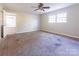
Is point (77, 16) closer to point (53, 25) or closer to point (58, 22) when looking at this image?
point (58, 22)

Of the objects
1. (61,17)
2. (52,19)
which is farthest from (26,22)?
(61,17)

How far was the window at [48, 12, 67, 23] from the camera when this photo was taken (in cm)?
686

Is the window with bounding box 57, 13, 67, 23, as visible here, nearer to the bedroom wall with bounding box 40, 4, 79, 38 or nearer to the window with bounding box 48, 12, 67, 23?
the window with bounding box 48, 12, 67, 23

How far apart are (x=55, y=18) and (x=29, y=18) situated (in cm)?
250

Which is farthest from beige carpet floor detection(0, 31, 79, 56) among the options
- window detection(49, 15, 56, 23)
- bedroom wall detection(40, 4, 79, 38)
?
window detection(49, 15, 56, 23)

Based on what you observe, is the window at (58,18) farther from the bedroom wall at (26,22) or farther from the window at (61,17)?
the bedroom wall at (26,22)

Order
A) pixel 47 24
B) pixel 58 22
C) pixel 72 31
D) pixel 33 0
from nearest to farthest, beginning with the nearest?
pixel 33 0 → pixel 72 31 → pixel 58 22 → pixel 47 24

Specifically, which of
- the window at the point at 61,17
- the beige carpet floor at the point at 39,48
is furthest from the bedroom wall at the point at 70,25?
the beige carpet floor at the point at 39,48

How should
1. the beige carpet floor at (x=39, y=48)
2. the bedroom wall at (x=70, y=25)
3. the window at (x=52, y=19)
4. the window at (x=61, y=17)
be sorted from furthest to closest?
the window at (x=52, y=19) → the window at (x=61, y=17) → the bedroom wall at (x=70, y=25) → the beige carpet floor at (x=39, y=48)

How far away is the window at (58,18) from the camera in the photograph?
6.86 m

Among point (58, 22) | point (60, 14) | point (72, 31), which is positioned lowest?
point (72, 31)

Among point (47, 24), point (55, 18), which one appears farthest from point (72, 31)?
point (47, 24)

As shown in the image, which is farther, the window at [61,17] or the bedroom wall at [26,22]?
the bedroom wall at [26,22]

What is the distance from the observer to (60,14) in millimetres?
7367
